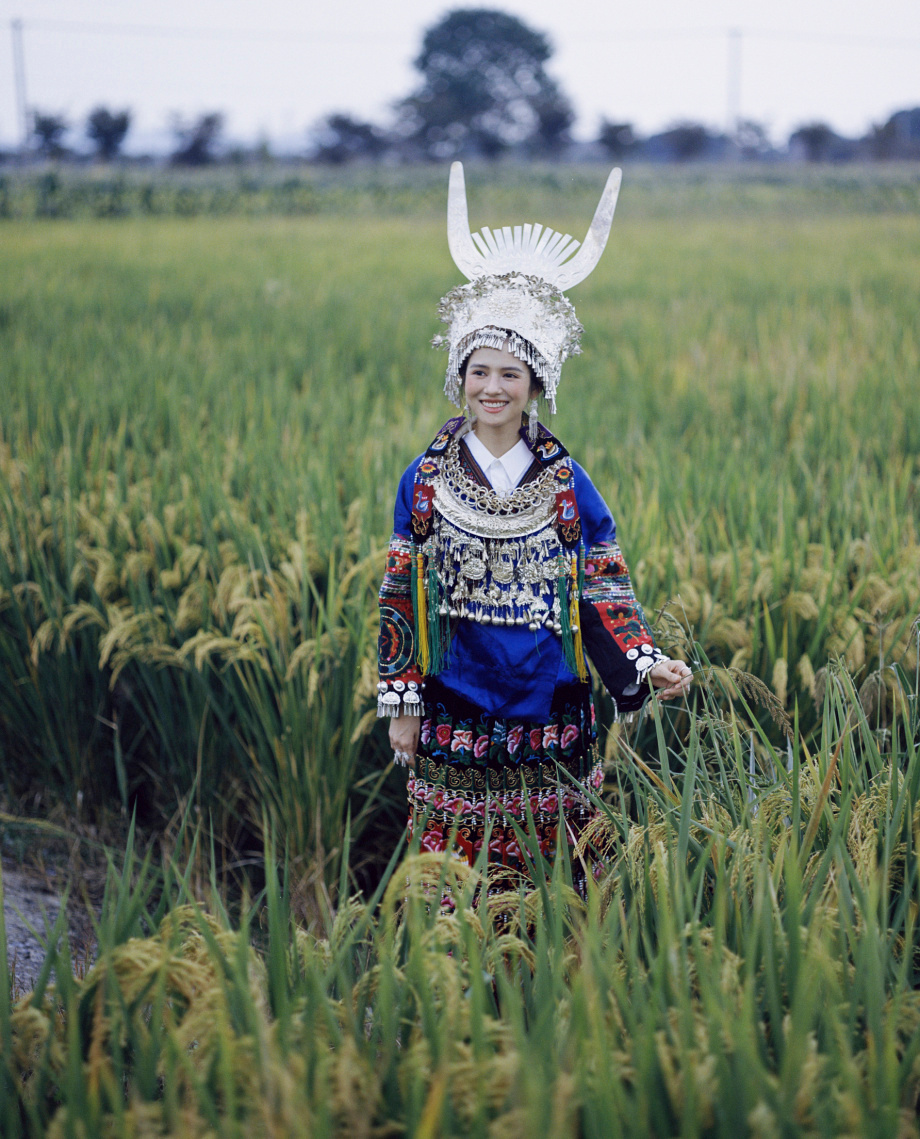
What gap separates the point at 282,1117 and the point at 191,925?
23.2 inches

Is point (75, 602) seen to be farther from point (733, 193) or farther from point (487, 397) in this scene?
point (733, 193)

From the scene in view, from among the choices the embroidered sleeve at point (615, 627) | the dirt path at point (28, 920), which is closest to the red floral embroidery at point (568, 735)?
the embroidered sleeve at point (615, 627)

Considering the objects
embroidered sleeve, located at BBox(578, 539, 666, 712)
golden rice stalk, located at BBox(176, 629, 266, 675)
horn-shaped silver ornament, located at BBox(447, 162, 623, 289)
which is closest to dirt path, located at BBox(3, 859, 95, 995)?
golden rice stalk, located at BBox(176, 629, 266, 675)

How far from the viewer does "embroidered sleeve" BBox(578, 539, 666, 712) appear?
5.37 feet

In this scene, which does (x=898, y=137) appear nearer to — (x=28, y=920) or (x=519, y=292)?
(x=519, y=292)

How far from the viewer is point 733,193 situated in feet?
75.6

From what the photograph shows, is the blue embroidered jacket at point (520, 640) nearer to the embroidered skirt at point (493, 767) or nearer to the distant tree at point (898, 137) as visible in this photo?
the embroidered skirt at point (493, 767)

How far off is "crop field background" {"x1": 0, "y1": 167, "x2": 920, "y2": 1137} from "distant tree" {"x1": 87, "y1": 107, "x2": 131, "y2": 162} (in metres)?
32.2

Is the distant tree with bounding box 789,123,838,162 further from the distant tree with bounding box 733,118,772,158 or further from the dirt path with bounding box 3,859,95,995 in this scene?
the dirt path with bounding box 3,859,95,995

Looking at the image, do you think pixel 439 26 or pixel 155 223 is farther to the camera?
pixel 439 26

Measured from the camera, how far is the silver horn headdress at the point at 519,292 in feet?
5.34

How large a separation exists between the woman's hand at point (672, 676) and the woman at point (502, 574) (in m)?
0.02

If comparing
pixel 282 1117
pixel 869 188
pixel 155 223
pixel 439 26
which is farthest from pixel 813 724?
pixel 439 26

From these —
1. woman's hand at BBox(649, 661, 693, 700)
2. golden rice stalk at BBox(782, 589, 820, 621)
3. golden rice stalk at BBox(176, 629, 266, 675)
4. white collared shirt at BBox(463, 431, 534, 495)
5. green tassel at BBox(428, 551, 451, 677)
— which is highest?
white collared shirt at BBox(463, 431, 534, 495)
